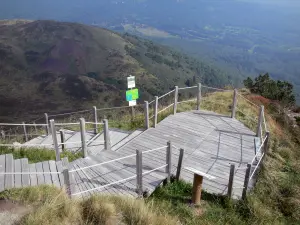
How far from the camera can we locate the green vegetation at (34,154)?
920cm

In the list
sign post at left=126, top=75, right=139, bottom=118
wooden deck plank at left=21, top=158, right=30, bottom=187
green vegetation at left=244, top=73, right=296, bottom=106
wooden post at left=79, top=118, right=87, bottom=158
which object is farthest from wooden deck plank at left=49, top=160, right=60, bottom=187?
green vegetation at left=244, top=73, right=296, bottom=106

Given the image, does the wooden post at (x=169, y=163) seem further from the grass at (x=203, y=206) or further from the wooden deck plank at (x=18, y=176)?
the wooden deck plank at (x=18, y=176)

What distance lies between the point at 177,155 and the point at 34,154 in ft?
14.3

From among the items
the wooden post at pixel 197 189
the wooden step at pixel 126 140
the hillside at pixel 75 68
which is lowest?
the hillside at pixel 75 68

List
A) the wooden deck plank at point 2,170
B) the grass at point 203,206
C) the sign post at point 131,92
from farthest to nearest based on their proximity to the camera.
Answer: the sign post at point 131,92
the wooden deck plank at point 2,170
the grass at point 203,206

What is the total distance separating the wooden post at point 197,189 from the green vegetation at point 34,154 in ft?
13.6

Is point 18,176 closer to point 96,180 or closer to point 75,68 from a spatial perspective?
point 96,180

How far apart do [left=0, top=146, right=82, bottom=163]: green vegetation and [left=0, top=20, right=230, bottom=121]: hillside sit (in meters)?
67.3

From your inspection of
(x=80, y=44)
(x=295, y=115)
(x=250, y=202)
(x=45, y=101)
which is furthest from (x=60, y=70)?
(x=250, y=202)

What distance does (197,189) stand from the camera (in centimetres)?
699

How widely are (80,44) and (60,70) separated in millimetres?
19562

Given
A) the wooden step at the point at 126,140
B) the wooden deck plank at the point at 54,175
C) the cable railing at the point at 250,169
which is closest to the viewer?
the wooden deck plank at the point at 54,175

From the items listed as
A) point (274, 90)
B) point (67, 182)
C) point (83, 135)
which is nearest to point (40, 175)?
point (67, 182)

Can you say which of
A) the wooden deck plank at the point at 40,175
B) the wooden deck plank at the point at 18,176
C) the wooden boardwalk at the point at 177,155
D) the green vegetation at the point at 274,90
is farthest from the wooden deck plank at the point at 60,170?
the green vegetation at the point at 274,90
